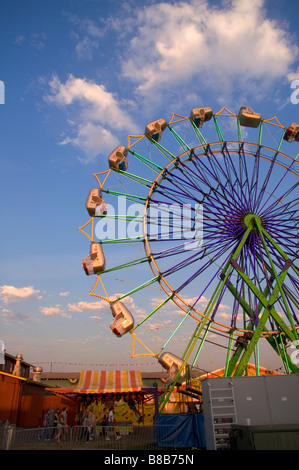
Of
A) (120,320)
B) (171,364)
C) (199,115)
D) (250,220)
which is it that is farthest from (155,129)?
(171,364)

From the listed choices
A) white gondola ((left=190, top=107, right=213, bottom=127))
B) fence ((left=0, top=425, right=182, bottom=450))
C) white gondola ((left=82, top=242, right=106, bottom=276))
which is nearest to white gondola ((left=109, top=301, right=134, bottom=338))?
white gondola ((left=82, top=242, right=106, bottom=276))

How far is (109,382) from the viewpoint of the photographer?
65.3 feet

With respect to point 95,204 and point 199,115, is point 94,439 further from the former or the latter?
point 199,115

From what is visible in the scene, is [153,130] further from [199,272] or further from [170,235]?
[199,272]

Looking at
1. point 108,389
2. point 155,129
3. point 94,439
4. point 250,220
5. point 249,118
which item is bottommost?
point 94,439

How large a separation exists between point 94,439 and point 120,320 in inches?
173

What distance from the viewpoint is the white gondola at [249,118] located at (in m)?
19.9

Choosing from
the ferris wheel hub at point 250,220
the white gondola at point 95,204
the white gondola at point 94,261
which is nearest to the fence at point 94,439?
the white gondola at point 94,261

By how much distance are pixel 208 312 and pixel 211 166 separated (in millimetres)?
7259

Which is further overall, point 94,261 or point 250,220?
point 250,220

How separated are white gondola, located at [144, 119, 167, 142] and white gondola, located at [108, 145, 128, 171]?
162cm

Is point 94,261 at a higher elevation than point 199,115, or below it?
below

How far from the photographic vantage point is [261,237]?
16.7 m
